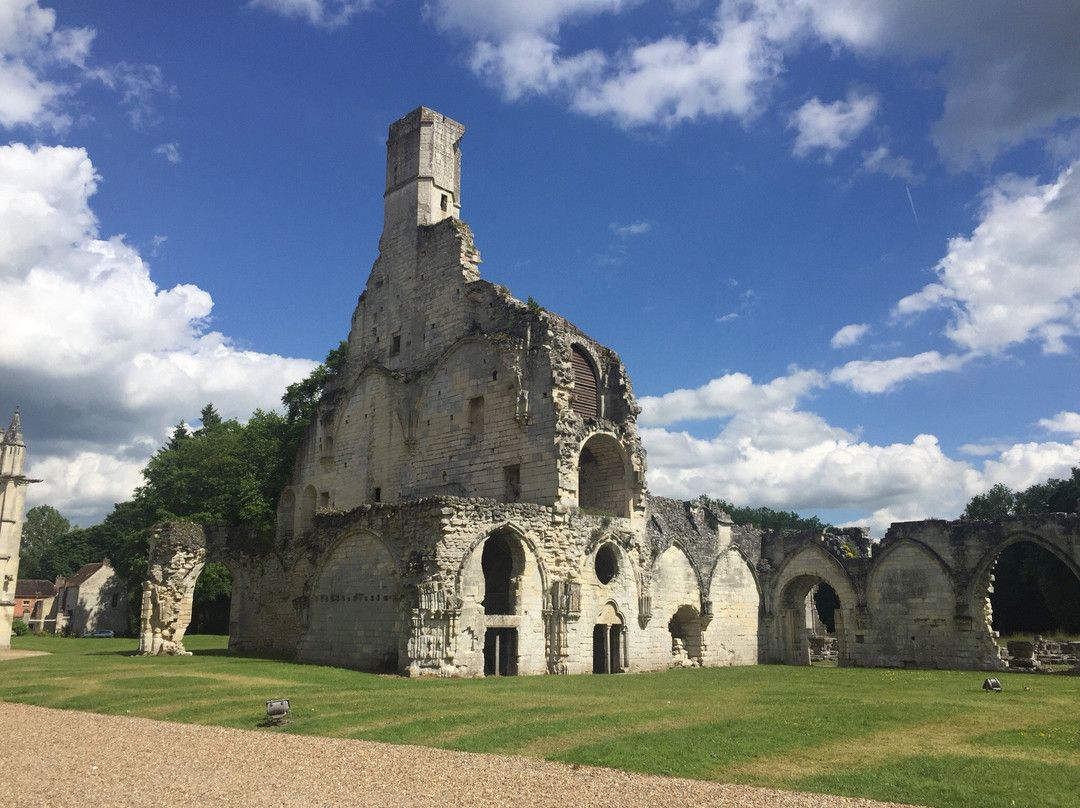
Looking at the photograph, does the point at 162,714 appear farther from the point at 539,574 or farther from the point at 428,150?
the point at 428,150

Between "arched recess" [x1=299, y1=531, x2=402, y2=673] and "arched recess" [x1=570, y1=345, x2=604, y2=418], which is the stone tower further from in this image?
"arched recess" [x1=570, y1=345, x2=604, y2=418]

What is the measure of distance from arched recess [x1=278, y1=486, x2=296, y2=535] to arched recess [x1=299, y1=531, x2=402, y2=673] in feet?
30.4

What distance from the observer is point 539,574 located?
70.9ft

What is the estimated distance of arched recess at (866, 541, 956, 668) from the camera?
1024 inches

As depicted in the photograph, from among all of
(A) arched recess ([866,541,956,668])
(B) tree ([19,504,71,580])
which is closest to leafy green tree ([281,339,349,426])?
(A) arched recess ([866,541,956,668])

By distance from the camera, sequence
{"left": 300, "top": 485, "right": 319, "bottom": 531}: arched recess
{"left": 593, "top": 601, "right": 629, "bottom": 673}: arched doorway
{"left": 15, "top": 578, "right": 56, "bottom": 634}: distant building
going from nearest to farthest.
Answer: {"left": 593, "top": 601, "right": 629, "bottom": 673}: arched doorway, {"left": 300, "top": 485, "right": 319, "bottom": 531}: arched recess, {"left": 15, "top": 578, "right": 56, "bottom": 634}: distant building

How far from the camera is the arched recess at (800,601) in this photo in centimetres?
2825

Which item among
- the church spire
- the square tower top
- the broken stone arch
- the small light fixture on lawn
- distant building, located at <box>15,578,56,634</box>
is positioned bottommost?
distant building, located at <box>15,578,56,634</box>

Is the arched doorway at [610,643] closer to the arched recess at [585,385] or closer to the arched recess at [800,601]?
the arched recess at [585,385]

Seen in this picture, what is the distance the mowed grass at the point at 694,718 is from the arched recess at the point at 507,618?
136 cm

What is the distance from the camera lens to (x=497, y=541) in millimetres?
23547

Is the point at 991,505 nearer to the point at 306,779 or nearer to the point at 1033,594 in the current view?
the point at 1033,594

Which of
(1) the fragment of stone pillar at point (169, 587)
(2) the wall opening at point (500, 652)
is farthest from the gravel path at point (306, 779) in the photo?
(1) the fragment of stone pillar at point (169, 587)

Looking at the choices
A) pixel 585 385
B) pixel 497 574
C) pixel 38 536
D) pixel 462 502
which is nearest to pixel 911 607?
pixel 585 385
